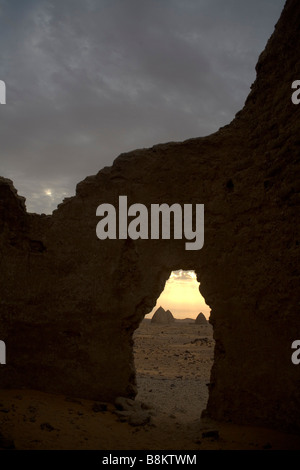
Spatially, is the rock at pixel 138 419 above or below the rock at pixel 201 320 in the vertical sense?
above

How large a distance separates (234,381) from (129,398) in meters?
1.68

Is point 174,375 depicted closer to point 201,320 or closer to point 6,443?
point 6,443

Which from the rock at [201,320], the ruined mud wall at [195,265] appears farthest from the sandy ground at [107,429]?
the rock at [201,320]

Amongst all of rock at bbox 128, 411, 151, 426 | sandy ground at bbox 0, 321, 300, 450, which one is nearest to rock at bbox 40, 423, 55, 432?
sandy ground at bbox 0, 321, 300, 450

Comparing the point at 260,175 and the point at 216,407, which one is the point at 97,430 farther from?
the point at 260,175

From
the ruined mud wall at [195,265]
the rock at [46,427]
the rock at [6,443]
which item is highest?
the ruined mud wall at [195,265]

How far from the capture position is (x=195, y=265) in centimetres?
504

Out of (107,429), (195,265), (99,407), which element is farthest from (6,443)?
(195,265)

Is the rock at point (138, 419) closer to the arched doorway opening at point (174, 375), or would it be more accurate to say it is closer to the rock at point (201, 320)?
the arched doorway opening at point (174, 375)

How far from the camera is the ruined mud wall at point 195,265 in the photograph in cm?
415

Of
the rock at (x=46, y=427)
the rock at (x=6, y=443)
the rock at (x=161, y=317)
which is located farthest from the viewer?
the rock at (x=161, y=317)

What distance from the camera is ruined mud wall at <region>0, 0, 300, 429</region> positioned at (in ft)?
13.6

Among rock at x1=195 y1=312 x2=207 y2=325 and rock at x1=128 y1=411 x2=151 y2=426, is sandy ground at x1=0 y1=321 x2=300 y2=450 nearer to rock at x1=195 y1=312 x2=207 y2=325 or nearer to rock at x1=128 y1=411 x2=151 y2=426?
rock at x1=128 y1=411 x2=151 y2=426

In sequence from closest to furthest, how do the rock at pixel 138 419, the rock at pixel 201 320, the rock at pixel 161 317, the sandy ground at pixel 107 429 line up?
1. the sandy ground at pixel 107 429
2. the rock at pixel 138 419
3. the rock at pixel 201 320
4. the rock at pixel 161 317
